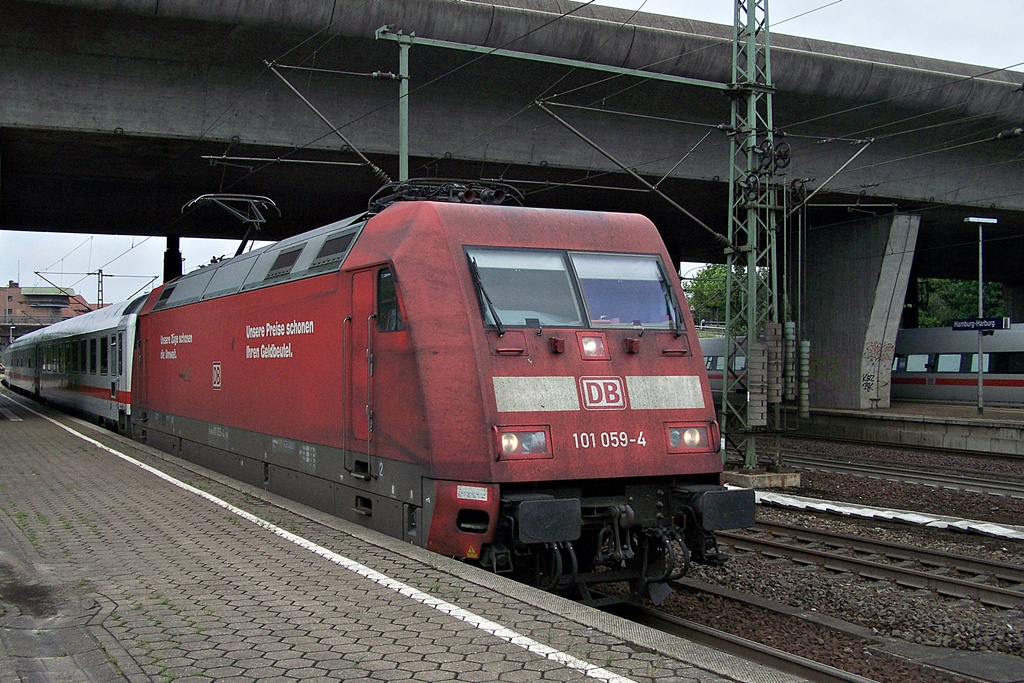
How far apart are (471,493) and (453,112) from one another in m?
16.1

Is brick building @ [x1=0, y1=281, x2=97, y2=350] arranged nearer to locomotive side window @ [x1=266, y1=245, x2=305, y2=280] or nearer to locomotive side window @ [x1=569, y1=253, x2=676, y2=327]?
locomotive side window @ [x1=266, y1=245, x2=305, y2=280]

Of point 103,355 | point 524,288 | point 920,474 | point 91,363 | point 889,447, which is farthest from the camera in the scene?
point 889,447

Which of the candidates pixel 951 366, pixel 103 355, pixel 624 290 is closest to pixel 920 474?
pixel 624 290

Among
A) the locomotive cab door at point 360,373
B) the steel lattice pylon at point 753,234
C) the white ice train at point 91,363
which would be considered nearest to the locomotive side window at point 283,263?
the locomotive cab door at point 360,373

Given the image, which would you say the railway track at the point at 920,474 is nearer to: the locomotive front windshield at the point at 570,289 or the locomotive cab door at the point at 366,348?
the locomotive front windshield at the point at 570,289

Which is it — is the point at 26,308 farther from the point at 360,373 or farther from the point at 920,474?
the point at 360,373

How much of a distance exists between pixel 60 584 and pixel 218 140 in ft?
48.9

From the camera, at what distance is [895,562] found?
390 inches

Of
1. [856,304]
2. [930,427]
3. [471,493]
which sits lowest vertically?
[930,427]

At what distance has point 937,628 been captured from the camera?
752cm

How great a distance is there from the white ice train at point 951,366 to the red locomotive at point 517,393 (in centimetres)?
2374

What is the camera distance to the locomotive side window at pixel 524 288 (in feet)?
24.6

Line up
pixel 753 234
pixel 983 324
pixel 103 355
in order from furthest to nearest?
1. pixel 983 324
2. pixel 103 355
3. pixel 753 234

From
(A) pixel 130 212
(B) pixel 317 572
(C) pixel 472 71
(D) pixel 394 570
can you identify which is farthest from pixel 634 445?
(A) pixel 130 212
